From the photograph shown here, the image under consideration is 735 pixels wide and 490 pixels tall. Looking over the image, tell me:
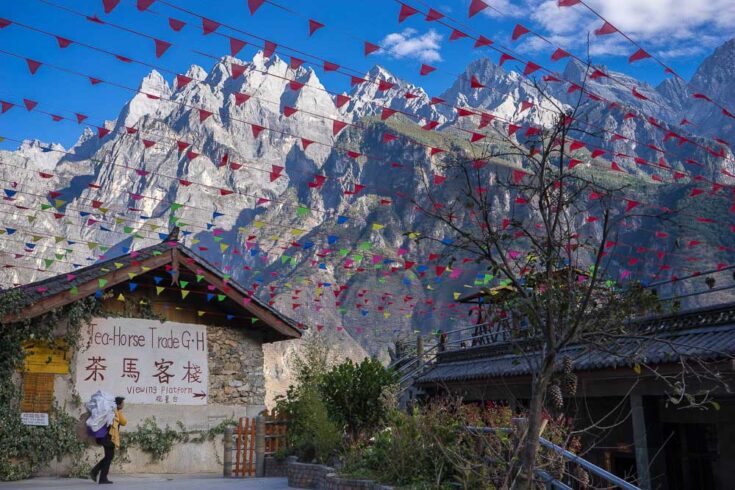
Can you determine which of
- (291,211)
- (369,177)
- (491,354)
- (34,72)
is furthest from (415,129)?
(34,72)

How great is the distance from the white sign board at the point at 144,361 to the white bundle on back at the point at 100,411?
1785 millimetres

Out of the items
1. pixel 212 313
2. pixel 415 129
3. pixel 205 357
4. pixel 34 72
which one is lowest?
pixel 205 357

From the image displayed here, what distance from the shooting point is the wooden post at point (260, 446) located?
15.5 meters

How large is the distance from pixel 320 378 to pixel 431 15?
905cm

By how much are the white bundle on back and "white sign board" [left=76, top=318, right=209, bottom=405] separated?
5.86ft

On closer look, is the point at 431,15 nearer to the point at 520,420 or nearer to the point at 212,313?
the point at 520,420

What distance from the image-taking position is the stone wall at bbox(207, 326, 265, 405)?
57.4 ft

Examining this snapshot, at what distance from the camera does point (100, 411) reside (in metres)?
13.6

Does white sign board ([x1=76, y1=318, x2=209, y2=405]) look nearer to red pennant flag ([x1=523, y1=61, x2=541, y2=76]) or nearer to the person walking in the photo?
the person walking

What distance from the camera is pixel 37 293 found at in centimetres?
1431

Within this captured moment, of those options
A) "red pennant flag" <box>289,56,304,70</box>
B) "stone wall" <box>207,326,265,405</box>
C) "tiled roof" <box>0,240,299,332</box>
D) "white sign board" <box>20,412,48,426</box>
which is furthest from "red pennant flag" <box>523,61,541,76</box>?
"white sign board" <box>20,412,48,426</box>

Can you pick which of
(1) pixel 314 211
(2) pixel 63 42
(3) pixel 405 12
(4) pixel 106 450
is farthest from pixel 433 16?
(1) pixel 314 211

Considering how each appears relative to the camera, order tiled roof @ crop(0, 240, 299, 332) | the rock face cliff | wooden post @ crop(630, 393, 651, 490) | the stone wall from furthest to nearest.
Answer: the rock face cliff < the stone wall < tiled roof @ crop(0, 240, 299, 332) < wooden post @ crop(630, 393, 651, 490)

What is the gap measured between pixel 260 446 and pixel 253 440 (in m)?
0.32
